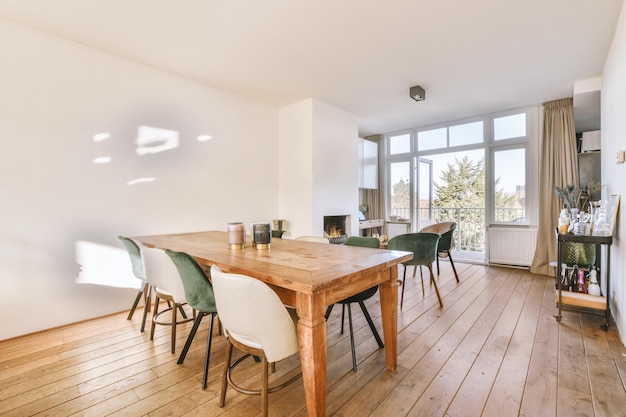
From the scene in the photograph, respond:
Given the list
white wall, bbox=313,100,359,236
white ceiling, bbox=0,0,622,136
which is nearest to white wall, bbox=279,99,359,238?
white wall, bbox=313,100,359,236

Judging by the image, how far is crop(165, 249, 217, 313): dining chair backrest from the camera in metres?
1.77

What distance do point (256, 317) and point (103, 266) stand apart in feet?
8.36

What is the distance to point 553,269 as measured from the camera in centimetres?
447

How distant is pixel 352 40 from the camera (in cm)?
285

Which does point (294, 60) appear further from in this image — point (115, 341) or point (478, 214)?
point (478, 214)

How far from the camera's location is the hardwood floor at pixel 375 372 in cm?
165

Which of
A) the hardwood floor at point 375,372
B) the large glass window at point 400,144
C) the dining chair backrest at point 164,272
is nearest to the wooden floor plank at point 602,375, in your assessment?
the hardwood floor at point 375,372

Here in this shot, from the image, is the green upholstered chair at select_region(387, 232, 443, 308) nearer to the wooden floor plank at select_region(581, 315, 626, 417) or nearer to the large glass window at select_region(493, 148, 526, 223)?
the wooden floor plank at select_region(581, 315, 626, 417)

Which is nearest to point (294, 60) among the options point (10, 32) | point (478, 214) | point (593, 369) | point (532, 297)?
point (10, 32)

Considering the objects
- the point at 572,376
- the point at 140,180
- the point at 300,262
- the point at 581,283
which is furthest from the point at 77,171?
the point at 581,283

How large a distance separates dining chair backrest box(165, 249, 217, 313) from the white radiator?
198 inches

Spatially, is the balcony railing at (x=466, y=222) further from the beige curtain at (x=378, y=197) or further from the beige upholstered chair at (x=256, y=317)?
the beige upholstered chair at (x=256, y=317)

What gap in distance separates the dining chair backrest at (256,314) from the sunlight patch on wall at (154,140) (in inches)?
A: 98.4

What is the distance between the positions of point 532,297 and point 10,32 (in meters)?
5.95
